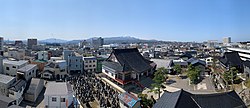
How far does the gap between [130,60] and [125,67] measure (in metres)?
2.62

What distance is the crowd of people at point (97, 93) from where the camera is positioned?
18100mm

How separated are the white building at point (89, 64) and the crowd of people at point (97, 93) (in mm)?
8329

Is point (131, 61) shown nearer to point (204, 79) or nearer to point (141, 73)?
point (141, 73)

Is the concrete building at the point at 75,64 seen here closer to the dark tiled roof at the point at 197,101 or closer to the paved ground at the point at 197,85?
the paved ground at the point at 197,85

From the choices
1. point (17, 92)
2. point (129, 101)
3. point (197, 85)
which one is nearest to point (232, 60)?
point (197, 85)

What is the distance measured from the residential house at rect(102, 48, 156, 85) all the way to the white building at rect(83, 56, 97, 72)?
871cm

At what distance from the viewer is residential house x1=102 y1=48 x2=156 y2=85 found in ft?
74.0

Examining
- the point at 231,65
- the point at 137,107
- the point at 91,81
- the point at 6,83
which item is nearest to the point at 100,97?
the point at 137,107

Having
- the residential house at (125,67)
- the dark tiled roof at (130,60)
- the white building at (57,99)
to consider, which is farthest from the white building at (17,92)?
the dark tiled roof at (130,60)

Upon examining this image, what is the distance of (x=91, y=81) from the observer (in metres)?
26.2

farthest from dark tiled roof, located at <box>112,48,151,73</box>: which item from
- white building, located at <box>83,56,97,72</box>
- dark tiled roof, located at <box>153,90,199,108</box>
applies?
dark tiled roof, located at <box>153,90,199,108</box>

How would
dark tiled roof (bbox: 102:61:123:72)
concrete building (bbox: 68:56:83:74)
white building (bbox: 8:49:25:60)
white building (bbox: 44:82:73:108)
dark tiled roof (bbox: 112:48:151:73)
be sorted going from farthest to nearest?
white building (bbox: 8:49:25:60) < concrete building (bbox: 68:56:83:74) < dark tiled roof (bbox: 112:48:151:73) < dark tiled roof (bbox: 102:61:123:72) < white building (bbox: 44:82:73:108)

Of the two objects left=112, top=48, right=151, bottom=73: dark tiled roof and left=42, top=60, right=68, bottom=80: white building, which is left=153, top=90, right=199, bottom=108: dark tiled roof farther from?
left=42, top=60, right=68, bottom=80: white building

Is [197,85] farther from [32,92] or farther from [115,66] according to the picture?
[32,92]
